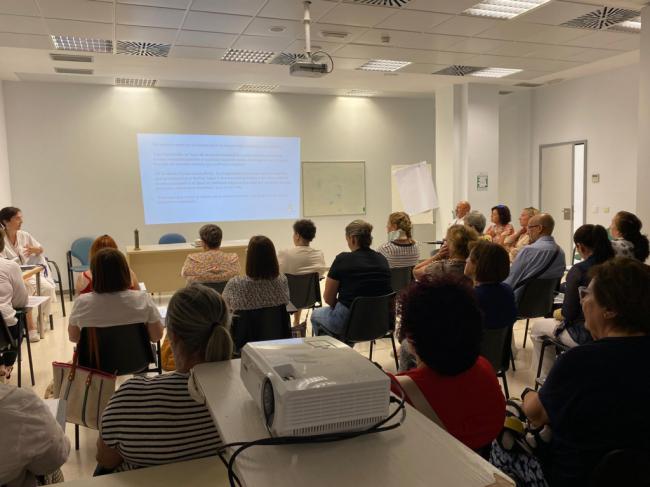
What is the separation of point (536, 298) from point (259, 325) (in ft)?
7.23

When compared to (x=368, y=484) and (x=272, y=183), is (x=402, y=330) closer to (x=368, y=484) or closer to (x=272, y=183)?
(x=368, y=484)

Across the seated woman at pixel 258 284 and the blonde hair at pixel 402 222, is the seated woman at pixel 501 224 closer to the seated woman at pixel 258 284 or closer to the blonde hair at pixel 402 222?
the blonde hair at pixel 402 222

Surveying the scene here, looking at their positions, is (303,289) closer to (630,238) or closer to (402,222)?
(402,222)

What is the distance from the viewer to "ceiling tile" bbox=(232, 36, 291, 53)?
16.8 ft

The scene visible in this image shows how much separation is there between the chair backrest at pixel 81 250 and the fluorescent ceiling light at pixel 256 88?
3.24 metres

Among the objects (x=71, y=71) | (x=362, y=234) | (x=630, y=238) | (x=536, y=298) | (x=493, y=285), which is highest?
(x=71, y=71)

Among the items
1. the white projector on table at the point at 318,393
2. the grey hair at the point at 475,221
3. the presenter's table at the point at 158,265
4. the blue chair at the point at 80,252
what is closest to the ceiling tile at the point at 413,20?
the grey hair at the point at 475,221

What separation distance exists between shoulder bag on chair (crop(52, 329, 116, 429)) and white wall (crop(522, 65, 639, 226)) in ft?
23.9

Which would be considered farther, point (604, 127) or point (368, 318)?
point (604, 127)

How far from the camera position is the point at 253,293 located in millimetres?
3266

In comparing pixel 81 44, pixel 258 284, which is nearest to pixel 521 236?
pixel 258 284

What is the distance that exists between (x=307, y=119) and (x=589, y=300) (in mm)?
7447

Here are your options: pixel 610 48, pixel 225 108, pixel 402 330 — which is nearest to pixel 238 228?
pixel 225 108

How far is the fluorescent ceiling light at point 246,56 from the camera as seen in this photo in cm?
564
